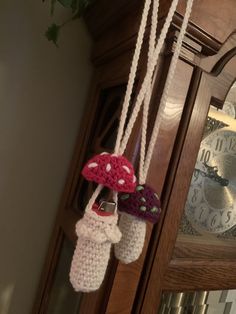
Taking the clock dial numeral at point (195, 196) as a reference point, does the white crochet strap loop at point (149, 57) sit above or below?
above

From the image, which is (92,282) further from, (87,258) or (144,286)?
(144,286)

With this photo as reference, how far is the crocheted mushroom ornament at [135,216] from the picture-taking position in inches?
14.3

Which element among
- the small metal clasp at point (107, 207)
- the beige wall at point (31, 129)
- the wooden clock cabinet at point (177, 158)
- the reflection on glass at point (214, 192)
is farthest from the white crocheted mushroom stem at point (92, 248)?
the beige wall at point (31, 129)

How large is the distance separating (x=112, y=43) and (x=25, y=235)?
51 cm

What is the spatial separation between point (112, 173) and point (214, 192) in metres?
0.38

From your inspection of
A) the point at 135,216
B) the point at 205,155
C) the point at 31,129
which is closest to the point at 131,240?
the point at 135,216

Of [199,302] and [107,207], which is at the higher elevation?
[107,207]

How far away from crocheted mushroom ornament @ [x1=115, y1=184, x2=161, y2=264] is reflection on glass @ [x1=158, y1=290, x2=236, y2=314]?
0.70 feet

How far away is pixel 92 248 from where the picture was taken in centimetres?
33

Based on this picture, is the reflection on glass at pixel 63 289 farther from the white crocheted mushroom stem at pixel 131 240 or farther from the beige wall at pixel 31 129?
the white crocheted mushroom stem at pixel 131 240

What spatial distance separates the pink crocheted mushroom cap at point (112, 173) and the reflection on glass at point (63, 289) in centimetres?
38

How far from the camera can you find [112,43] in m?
0.65

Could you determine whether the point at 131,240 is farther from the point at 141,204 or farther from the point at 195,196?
the point at 195,196

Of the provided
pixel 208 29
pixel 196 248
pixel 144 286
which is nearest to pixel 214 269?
pixel 196 248
